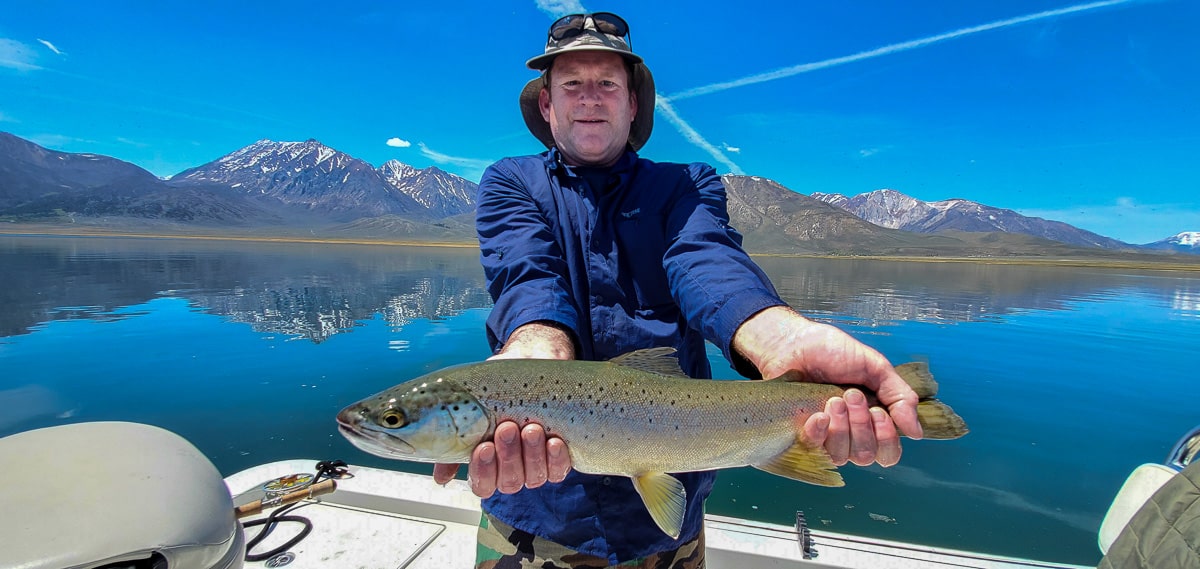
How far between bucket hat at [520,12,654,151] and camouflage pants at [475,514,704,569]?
113 inches

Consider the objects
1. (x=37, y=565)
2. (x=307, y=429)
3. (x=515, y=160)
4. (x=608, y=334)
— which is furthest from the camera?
(x=307, y=429)

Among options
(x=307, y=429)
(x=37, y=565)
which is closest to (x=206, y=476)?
(x=37, y=565)

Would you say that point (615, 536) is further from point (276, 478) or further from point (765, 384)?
point (276, 478)

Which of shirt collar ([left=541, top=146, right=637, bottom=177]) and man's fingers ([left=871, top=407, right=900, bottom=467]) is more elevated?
shirt collar ([left=541, top=146, right=637, bottom=177])

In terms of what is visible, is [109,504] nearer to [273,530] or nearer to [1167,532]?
[273,530]

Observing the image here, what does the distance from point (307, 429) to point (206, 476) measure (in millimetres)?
8498

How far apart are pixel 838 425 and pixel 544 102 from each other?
3007 millimetres

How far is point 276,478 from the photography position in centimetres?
579

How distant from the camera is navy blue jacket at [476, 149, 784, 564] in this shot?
319cm

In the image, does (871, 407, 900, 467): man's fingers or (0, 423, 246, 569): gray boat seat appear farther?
(871, 407, 900, 467): man's fingers

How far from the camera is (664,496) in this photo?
305 centimetres

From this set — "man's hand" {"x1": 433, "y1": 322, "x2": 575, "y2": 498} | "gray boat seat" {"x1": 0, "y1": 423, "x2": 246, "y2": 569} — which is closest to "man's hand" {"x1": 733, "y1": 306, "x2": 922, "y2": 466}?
"man's hand" {"x1": 433, "y1": 322, "x2": 575, "y2": 498}

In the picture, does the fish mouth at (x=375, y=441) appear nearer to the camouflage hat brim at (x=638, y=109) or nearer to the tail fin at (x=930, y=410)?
the camouflage hat brim at (x=638, y=109)

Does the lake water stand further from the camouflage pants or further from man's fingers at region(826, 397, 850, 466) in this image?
man's fingers at region(826, 397, 850, 466)
